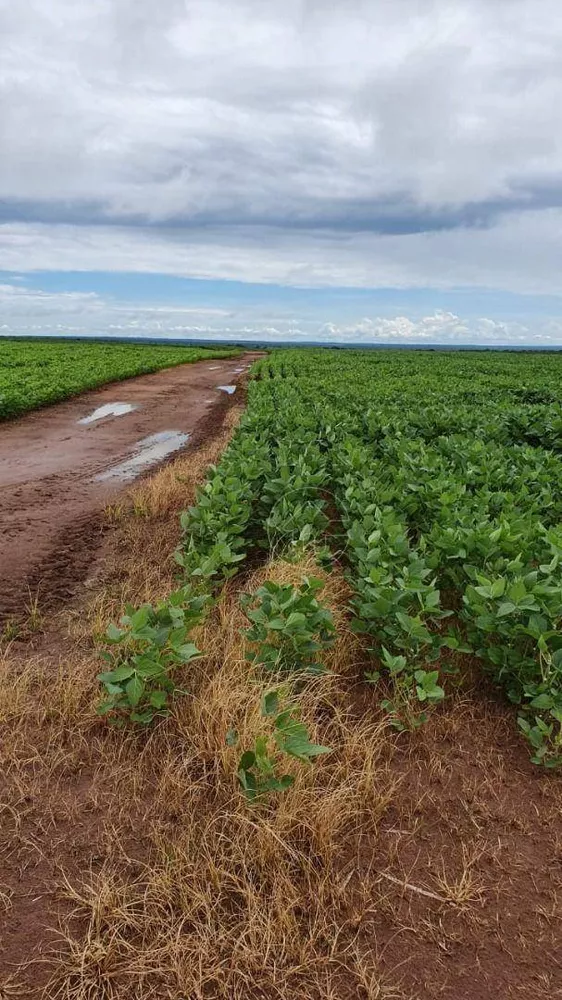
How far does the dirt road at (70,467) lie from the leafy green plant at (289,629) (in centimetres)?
253

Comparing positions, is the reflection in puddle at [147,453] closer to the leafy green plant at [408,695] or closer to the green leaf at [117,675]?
the green leaf at [117,675]

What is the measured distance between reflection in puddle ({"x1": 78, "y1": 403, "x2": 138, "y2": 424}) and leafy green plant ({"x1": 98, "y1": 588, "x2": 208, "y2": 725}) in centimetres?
1455

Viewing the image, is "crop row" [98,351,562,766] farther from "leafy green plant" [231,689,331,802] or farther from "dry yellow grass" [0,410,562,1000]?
"leafy green plant" [231,689,331,802]

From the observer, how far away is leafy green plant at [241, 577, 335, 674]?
343 centimetres

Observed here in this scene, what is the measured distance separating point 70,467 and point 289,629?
8.68 m

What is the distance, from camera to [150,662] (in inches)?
122

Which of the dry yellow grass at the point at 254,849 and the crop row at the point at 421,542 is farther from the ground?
the crop row at the point at 421,542

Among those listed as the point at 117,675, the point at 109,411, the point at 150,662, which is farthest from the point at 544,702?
the point at 109,411

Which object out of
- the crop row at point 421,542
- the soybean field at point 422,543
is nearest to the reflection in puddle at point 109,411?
the crop row at point 421,542

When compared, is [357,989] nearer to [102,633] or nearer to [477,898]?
[477,898]

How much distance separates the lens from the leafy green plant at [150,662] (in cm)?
307

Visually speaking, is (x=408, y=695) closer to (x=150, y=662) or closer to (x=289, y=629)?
(x=289, y=629)

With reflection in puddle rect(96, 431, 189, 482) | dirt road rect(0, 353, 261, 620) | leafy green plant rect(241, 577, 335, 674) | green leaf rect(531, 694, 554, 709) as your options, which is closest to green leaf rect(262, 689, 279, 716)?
leafy green plant rect(241, 577, 335, 674)

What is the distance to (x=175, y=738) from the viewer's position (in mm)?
3170
